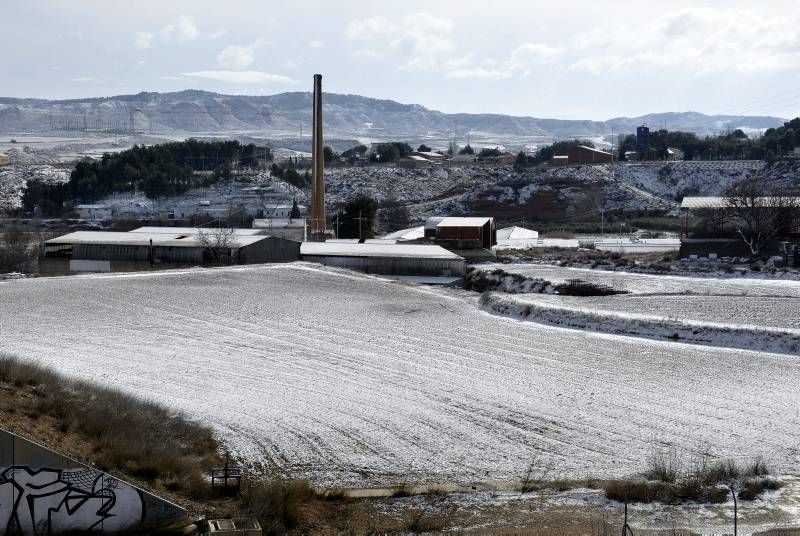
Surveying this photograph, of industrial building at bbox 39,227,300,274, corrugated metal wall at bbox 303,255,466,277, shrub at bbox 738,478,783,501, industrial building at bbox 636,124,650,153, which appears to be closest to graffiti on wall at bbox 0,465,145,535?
shrub at bbox 738,478,783,501

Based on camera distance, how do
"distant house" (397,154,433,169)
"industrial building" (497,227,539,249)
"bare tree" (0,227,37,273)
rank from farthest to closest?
1. "distant house" (397,154,433,169)
2. "industrial building" (497,227,539,249)
3. "bare tree" (0,227,37,273)

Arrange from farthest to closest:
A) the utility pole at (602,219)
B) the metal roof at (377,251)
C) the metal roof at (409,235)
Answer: the utility pole at (602,219) < the metal roof at (409,235) < the metal roof at (377,251)

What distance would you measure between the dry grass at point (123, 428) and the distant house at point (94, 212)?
239 ft

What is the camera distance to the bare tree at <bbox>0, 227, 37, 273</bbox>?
182 feet

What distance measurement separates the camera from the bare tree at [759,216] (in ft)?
178

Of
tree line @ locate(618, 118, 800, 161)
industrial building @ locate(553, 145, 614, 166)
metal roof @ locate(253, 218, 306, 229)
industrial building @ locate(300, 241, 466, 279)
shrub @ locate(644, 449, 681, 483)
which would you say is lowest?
metal roof @ locate(253, 218, 306, 229)

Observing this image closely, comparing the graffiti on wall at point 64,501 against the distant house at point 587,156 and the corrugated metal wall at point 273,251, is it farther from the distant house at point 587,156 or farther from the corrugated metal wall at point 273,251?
the distant house at point 587,156

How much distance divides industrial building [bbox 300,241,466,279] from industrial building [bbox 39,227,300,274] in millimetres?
1886

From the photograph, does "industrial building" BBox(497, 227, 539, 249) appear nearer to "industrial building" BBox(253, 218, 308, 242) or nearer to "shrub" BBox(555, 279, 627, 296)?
"industrial building" BBox(253, 218, 308, 242)

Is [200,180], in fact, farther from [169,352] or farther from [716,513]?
[716,513]

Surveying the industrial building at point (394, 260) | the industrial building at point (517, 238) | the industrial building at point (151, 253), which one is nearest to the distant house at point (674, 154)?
the industrial building at point (517, 238)

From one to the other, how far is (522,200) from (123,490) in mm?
83571

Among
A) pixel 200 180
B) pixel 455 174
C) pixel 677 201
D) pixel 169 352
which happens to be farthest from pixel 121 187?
pixel 169 352

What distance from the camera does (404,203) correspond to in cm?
10269
